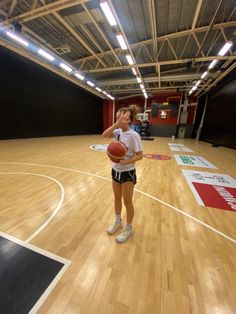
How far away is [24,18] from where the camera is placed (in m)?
5.15

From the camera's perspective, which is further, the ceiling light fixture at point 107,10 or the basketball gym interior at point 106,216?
the ceiling light fixture at point 107,10

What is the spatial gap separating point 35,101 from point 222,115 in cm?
1338

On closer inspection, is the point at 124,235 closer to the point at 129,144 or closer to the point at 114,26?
the point at 129,144

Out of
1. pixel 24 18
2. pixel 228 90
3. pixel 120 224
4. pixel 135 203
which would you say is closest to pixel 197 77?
pixel 228 90

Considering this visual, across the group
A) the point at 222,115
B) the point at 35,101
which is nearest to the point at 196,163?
the point at 222,115

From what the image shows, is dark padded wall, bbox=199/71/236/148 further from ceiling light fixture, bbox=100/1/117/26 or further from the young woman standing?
the young woman standing

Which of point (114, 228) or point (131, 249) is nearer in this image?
point (131, 249)

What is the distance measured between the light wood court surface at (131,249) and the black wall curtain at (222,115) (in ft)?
29.2

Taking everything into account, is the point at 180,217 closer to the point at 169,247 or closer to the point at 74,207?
the point at 169,247

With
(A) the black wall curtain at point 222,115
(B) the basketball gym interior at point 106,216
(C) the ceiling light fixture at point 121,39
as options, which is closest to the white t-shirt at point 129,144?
(B) the basketball gym interior at point 106,216

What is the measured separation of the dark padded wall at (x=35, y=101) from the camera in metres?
8.95

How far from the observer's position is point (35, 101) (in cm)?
1066

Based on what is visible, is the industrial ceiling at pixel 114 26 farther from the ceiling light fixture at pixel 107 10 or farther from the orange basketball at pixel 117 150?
the orange basketball at pixel 117 150

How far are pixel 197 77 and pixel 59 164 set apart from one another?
10405 millimetres
